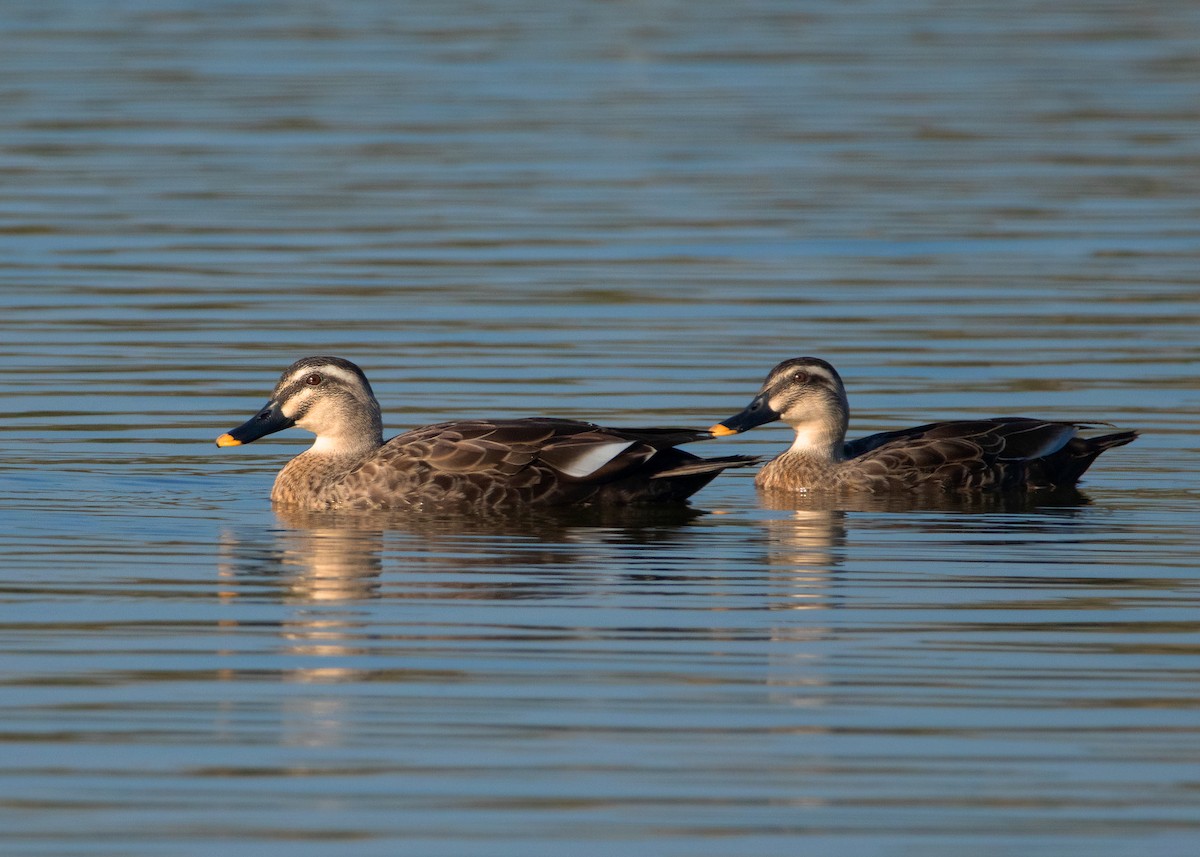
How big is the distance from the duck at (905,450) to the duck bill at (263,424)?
2.21 m

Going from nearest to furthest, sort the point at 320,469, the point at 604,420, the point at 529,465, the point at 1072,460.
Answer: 1. the point at 529,465
2. the point at 320,469
3. the point at 1072,460
4. the point at 604,420

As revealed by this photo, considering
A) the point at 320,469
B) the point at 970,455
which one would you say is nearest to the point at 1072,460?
the point at 970,455

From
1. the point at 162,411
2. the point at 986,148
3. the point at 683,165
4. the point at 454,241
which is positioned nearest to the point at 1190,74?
the point at 986,148

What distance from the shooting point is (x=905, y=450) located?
42.3 ft

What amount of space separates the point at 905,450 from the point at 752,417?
0.90 metres

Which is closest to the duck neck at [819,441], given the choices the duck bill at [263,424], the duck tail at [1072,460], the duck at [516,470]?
the duck at [516,470]

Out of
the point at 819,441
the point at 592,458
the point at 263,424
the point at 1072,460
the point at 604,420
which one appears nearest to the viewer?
the point at 592,458

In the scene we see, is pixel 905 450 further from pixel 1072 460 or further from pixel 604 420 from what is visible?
pixel 604 420

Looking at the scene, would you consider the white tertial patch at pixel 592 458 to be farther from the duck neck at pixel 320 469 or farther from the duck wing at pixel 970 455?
the duck wing at pixel 970 455

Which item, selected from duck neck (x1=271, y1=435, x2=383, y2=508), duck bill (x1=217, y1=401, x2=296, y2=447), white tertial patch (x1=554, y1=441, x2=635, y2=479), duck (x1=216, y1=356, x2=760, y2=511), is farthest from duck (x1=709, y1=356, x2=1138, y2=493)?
duck bill (x1=217, y1=401, x2=296, y2=447)

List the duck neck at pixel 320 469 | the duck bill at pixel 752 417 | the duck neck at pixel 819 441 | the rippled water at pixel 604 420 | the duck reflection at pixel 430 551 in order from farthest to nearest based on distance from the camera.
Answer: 1. the duck neck at pixel 819 441
2. the duck bill at pixel 752 417
3. the duck neck at pixel 320 469
4. the duck reflection at pixel 430 551
5. the rippled water at pixel 604 420

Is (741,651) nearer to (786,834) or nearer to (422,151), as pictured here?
(786,834)

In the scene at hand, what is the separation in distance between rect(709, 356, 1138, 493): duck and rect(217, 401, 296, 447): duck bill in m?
2.21

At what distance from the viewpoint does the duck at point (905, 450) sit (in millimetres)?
12820
